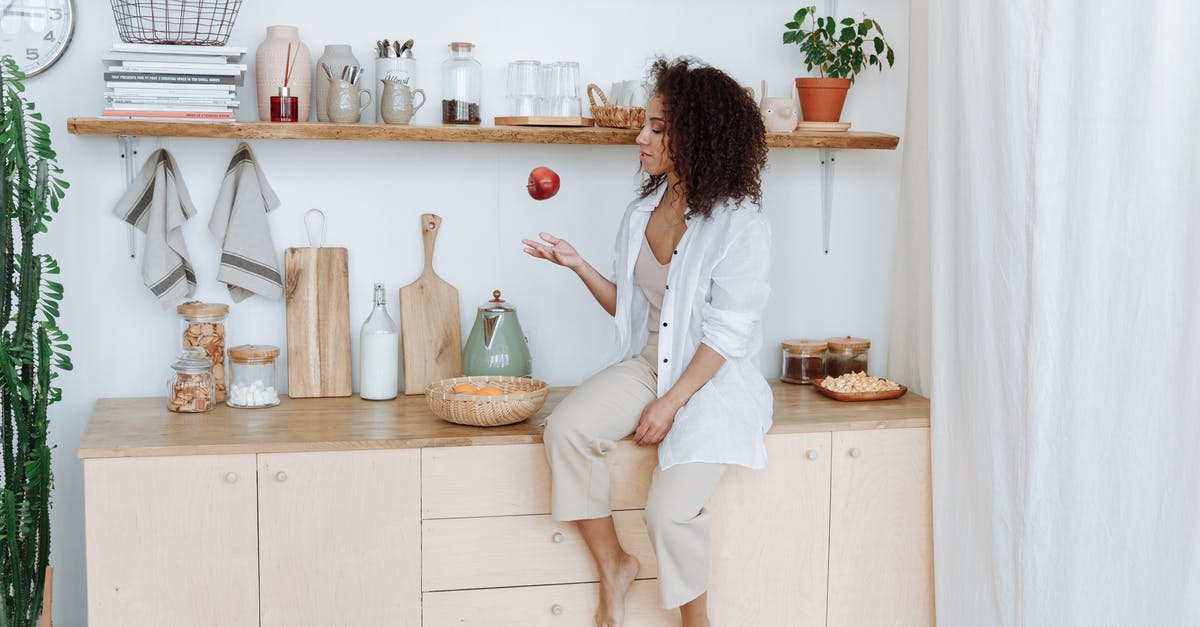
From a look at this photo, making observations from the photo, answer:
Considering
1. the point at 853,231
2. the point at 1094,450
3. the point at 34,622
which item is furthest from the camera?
the point at 853,231

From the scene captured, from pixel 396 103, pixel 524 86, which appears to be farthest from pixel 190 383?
pixel 524 86

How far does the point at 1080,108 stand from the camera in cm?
232

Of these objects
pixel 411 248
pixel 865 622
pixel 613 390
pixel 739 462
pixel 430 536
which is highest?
pixel 411 248

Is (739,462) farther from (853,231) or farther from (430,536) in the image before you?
(853,231)

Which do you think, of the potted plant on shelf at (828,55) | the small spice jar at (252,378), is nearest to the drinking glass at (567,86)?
the potted plant on shelf at (828,55)

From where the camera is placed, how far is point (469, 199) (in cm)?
303

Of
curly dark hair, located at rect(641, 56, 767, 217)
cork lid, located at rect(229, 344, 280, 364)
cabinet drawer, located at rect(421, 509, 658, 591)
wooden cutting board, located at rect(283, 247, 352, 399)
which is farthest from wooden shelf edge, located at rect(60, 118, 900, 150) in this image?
cabinet drawer, located at rect(421, 509, 658, 591)

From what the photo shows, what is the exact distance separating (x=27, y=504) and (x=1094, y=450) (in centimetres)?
225

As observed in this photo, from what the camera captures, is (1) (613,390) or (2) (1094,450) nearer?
(2) (1094,450)

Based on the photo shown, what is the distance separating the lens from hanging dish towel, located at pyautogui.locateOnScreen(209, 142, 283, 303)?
2819 millimetres

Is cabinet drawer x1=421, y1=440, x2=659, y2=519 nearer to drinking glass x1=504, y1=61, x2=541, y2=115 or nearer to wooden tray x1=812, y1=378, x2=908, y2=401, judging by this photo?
wooden tray x1=812, y1=378, x2=908, y2=401

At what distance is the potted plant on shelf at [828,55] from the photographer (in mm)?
3039

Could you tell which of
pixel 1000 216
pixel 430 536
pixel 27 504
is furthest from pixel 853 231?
pixel 27 504

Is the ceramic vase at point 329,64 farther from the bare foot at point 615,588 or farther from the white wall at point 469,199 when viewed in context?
the bare foot at point 615,588
